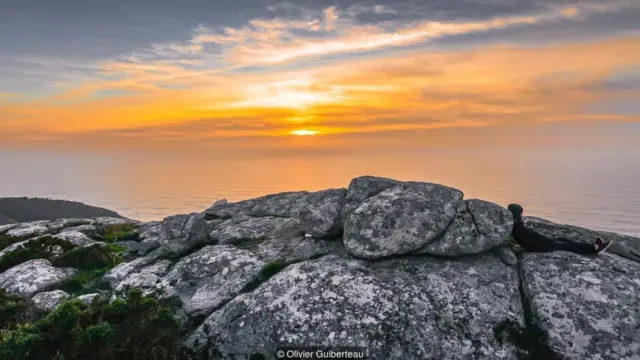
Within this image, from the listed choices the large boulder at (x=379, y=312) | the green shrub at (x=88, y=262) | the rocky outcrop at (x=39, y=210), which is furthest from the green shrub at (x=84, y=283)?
the rocky outcrop at (x=39, y=210)

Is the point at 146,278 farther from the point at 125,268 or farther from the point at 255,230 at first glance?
the point at 255,230

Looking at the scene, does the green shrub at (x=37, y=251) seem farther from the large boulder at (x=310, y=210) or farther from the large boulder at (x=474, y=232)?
the large boulder at (x=474, y=232)

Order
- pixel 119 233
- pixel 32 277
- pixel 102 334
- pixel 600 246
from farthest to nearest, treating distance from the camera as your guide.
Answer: pixel 119 233, pixel 32 277, pixel 600 246, pixel 102 334

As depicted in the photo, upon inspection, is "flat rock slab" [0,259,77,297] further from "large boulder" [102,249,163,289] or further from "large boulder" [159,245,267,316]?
"large boulder" [159,245,267,316]

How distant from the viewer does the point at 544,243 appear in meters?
13.7

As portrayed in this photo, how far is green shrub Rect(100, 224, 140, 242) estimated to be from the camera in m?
23.3

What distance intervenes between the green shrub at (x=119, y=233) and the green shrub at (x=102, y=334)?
40.9 feet

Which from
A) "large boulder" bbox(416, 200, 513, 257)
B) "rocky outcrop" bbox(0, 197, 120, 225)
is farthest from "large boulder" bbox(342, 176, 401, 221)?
"rocky outcrop" bbox(0, 197, 120, 225)


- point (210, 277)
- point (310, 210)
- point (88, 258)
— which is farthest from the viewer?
point (88, 258)

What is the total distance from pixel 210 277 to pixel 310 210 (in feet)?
13.7

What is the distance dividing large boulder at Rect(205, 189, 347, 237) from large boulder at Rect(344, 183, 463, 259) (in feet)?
3.76

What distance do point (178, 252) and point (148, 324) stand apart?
5.76m

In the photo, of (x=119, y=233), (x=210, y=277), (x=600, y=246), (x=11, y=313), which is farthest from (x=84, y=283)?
(x=600, y=246)

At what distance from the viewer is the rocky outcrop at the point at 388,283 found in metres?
10.8
